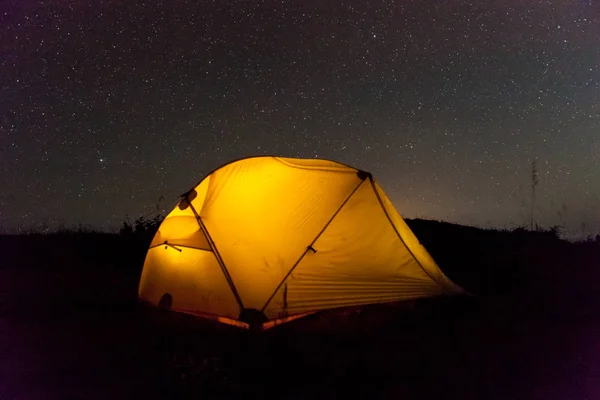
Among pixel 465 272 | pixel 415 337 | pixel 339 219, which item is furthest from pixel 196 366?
pixel 465 272

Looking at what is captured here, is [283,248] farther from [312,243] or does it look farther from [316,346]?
[316,346]

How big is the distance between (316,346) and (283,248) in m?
1.66

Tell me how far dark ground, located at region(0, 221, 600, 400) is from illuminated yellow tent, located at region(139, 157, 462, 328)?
0.96 feet

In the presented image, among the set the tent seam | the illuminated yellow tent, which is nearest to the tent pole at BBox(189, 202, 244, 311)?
the illuminated yellow tent

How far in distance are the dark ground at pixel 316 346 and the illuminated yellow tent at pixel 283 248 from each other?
29 centimetres

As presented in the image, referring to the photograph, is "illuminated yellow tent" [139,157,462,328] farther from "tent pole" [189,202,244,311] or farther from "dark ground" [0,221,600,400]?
"dark ground" [0,221,600,400]

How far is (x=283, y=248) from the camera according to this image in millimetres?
7312

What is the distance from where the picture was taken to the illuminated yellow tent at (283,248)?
7.11m

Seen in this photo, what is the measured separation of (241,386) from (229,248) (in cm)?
273

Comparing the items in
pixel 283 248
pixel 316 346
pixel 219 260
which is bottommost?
pixel 316 346

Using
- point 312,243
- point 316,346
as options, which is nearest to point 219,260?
point 312,243

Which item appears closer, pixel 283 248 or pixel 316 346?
pixel 316 346

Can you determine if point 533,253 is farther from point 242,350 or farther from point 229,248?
point 242,350

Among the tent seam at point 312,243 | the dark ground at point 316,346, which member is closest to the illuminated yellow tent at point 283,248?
the tent seam at point 312,243
